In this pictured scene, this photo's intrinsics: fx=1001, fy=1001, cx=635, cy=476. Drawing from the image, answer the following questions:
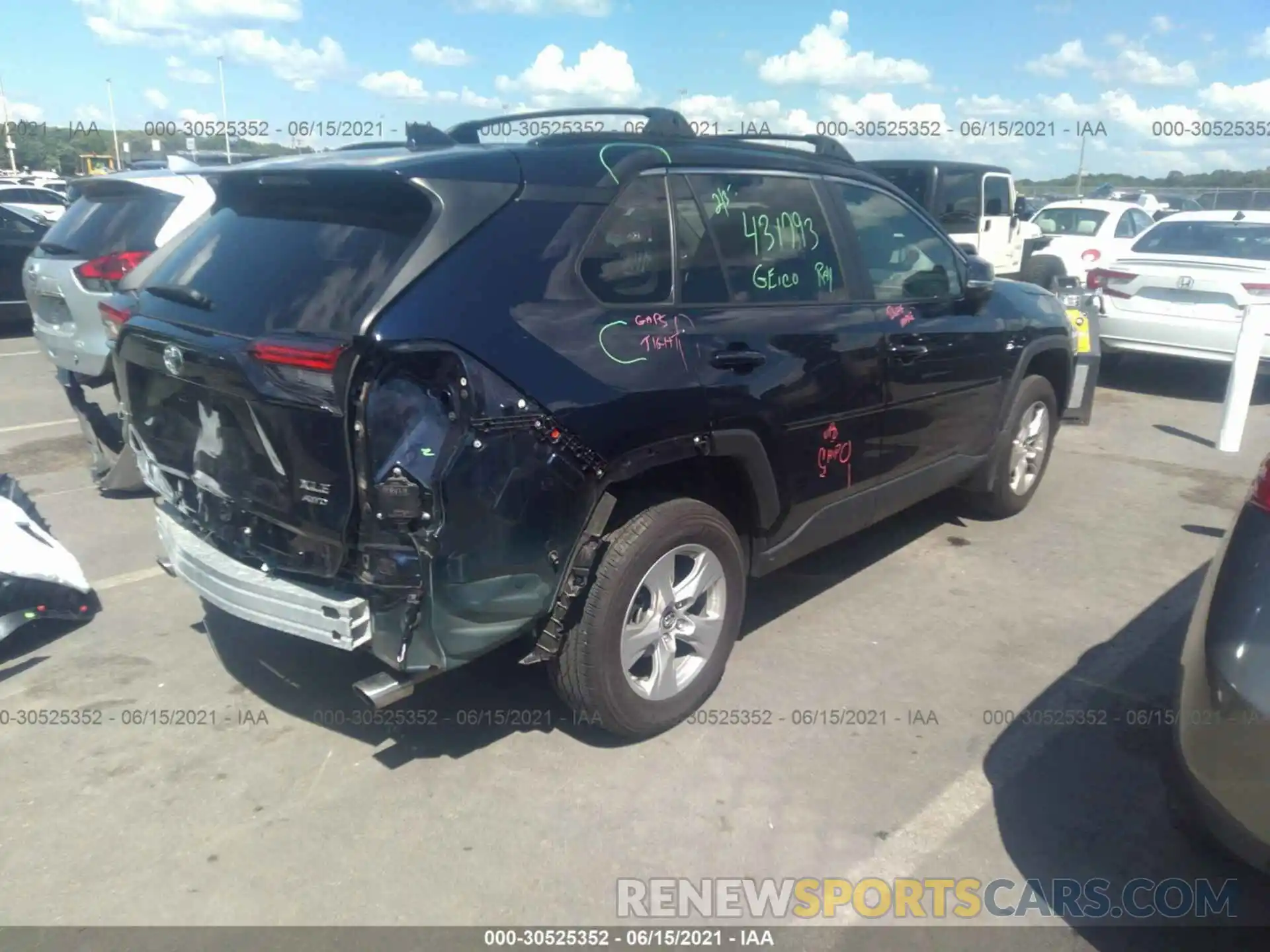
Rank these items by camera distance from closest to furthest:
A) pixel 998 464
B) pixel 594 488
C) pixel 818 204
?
pixel 594 488
pixel 818 204
pixel 998 464

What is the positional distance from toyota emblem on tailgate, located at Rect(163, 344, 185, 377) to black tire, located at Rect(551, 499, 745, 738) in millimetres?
1450

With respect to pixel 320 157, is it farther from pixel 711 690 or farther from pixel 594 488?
pixel 711 690

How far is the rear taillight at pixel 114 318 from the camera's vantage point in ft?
11.9

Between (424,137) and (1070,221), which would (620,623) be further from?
(1070,221)

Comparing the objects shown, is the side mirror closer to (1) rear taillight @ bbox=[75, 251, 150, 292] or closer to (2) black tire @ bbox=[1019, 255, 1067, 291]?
(1) rear taillight @ bbox=[75, 251, 150, 292]

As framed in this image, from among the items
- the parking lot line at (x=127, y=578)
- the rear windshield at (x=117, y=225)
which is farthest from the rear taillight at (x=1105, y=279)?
the parking lot line at (x=127, y=578)

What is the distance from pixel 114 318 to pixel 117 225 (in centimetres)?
340

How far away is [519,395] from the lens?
2832 millimetres

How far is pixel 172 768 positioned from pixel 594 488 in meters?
1.74

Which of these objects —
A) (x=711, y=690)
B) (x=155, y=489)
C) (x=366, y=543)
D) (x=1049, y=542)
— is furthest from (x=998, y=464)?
(x=155, y=489)

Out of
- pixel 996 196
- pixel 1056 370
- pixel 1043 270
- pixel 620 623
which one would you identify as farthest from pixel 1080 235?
pixel 620 623

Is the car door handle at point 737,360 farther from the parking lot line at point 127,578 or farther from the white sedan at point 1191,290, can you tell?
the white sedan at point 1191,290

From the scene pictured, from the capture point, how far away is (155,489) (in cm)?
364

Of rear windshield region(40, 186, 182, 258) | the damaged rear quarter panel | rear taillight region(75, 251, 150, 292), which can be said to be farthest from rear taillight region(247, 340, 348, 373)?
rear windshield region(40, 186, 182, 258)
